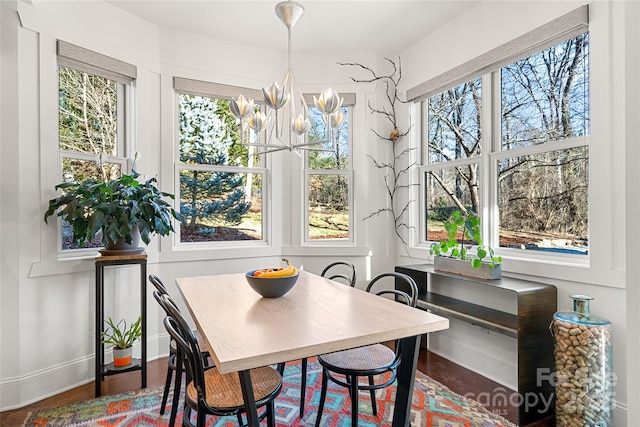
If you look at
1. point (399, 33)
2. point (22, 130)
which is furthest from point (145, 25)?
point (399, 33)

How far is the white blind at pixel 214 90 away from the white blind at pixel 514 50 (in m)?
0.69

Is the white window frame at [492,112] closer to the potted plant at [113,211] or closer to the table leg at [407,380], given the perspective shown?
the table leg at [407,380]

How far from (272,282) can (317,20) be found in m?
2.34

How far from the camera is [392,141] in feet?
12.1

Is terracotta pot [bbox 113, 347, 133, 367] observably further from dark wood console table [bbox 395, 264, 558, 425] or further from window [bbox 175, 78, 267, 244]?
dark wood console table [bbox 395, 264, 558, 425]

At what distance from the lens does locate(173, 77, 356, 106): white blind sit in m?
3.26

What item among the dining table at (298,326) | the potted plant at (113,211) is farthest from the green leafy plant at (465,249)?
the potted plant at (113,211)

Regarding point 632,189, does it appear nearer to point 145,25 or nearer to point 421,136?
point 421,136

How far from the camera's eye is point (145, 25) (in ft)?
10.1

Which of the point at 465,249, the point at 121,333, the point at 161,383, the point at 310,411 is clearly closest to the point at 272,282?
the point at 310,411

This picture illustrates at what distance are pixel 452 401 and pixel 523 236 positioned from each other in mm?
1235

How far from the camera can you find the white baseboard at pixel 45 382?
7.56 feet

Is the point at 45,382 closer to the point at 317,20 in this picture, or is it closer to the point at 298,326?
the point at 298,326

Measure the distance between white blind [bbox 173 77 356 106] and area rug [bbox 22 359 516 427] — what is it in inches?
96.6
